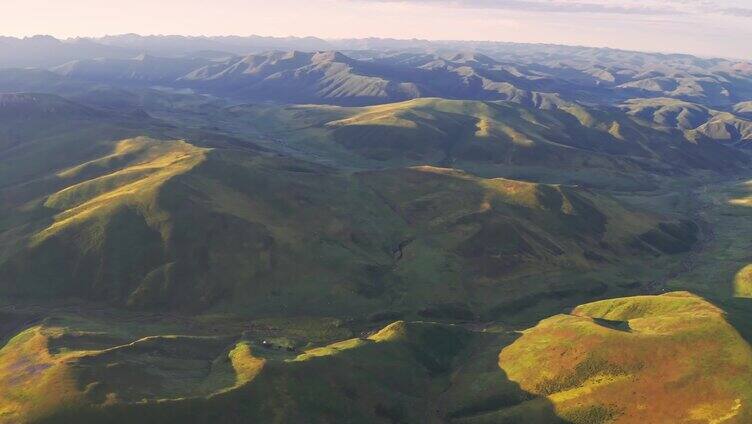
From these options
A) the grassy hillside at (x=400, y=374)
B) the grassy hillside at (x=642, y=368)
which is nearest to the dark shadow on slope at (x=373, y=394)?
the grassy hillside at (x=400, y=374)

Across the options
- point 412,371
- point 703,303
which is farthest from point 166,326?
point 703,303

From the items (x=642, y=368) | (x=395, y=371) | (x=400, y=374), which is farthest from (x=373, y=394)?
(x=642, y=368)

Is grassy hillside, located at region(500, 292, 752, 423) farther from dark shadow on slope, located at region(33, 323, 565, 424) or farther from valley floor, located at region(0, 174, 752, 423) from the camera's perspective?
dark shadow on slope, located at region(33, 323, 565, 424)

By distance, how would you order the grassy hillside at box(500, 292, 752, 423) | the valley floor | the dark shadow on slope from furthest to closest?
the grassy hillside at box(500, 292, 752, 423) < the valley floor < the dark shadow on slope

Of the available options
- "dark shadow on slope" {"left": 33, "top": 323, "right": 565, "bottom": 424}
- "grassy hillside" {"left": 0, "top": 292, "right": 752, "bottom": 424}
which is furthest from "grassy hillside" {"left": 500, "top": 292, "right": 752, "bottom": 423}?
"dark shadow on slope" {"left": 33, "top": 323, "right": 565, "bottom": 424}

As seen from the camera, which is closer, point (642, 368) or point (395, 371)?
point (642, 368)

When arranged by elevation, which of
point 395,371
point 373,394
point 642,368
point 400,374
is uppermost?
point 642,368

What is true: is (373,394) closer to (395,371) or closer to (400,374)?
(395,371)

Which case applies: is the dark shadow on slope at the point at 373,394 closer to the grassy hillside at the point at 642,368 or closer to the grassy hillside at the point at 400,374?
the grassy hillside at the point at 400,374

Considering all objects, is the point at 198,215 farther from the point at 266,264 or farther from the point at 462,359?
the point at 462,359

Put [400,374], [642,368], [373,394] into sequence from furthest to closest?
A: [400,374] → [373,394] → [642,368]

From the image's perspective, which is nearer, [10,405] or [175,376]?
[10,405]
